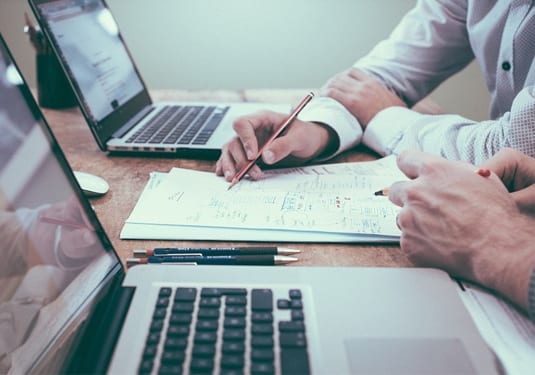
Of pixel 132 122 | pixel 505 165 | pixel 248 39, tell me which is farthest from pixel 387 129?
pixel 248 39

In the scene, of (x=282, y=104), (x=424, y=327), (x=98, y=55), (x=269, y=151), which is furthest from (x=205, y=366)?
(x=282, y=104)

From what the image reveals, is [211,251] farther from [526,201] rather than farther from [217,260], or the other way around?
[526,201]

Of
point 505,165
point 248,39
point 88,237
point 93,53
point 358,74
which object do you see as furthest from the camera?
point 248,39

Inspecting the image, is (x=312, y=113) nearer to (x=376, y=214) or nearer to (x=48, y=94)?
(x=376, y=214)

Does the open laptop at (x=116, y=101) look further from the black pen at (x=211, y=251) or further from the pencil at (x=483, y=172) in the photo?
the pencil at (x=483, y=172)

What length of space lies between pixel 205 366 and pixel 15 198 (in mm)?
215

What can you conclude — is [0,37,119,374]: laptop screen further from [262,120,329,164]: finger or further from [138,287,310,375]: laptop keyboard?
[262,120,329,164]: finger

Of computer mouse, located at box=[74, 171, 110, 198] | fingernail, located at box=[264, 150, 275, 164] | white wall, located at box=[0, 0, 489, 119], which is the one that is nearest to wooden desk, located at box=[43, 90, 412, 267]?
computer mouse, located at box=[74, 171, 110, 198]

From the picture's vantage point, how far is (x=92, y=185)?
0.69 m

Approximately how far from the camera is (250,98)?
1261 millimetres

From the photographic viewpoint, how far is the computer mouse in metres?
0.69

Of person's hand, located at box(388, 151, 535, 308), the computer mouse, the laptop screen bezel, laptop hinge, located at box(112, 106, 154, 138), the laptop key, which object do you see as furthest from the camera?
laptop hinge, located at box(112, 106, 154, 138)

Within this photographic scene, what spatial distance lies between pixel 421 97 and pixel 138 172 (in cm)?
72

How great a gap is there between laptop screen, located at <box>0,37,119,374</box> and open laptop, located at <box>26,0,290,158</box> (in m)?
0.39
